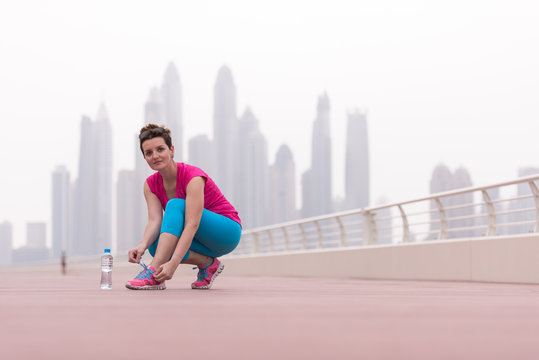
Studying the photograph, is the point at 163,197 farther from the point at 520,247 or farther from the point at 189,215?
the point at 520,247

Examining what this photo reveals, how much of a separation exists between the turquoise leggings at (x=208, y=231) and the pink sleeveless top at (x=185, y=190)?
90 mm

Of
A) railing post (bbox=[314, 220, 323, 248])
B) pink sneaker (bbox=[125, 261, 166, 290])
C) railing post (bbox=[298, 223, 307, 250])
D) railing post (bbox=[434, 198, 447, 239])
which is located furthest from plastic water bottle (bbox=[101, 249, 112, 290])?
railing post (bbox=[298, 223, 307, 250])

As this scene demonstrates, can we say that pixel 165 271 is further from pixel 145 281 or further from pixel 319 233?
pixel 319 233

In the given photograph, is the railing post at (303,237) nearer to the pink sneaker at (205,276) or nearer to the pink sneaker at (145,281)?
the pink sneaker at (205,276)

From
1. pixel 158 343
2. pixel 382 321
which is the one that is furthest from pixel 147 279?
pixel 158 343

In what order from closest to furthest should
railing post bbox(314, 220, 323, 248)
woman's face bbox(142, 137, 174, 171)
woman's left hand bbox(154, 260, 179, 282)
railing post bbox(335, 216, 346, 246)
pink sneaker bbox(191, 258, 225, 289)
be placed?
woman's left hand bbox(154, 260, 179, 282), woman's face bbox(142, 137, 174, 171), pink sneaker bbox(191, 258, 225, 289), railing post bbox(335, 216, 346, 246), railing post bbox(314, 220, 323, 248)

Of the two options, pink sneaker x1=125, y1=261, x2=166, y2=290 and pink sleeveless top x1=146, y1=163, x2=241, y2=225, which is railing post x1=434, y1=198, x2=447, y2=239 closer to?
pink sleeveless top x1=146, y1=163, x2=241, y2=225

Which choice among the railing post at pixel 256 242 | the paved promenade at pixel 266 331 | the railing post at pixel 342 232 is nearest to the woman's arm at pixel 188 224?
the paved promenade at pixel 266 331

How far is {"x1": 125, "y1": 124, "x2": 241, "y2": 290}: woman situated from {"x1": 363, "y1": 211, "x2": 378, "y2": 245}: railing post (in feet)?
21.2

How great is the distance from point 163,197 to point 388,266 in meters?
5.67

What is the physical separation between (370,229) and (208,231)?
6.81m

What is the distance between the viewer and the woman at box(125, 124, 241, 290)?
4410 mm

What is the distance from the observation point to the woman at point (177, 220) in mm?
4410

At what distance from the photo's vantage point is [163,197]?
4.84m
